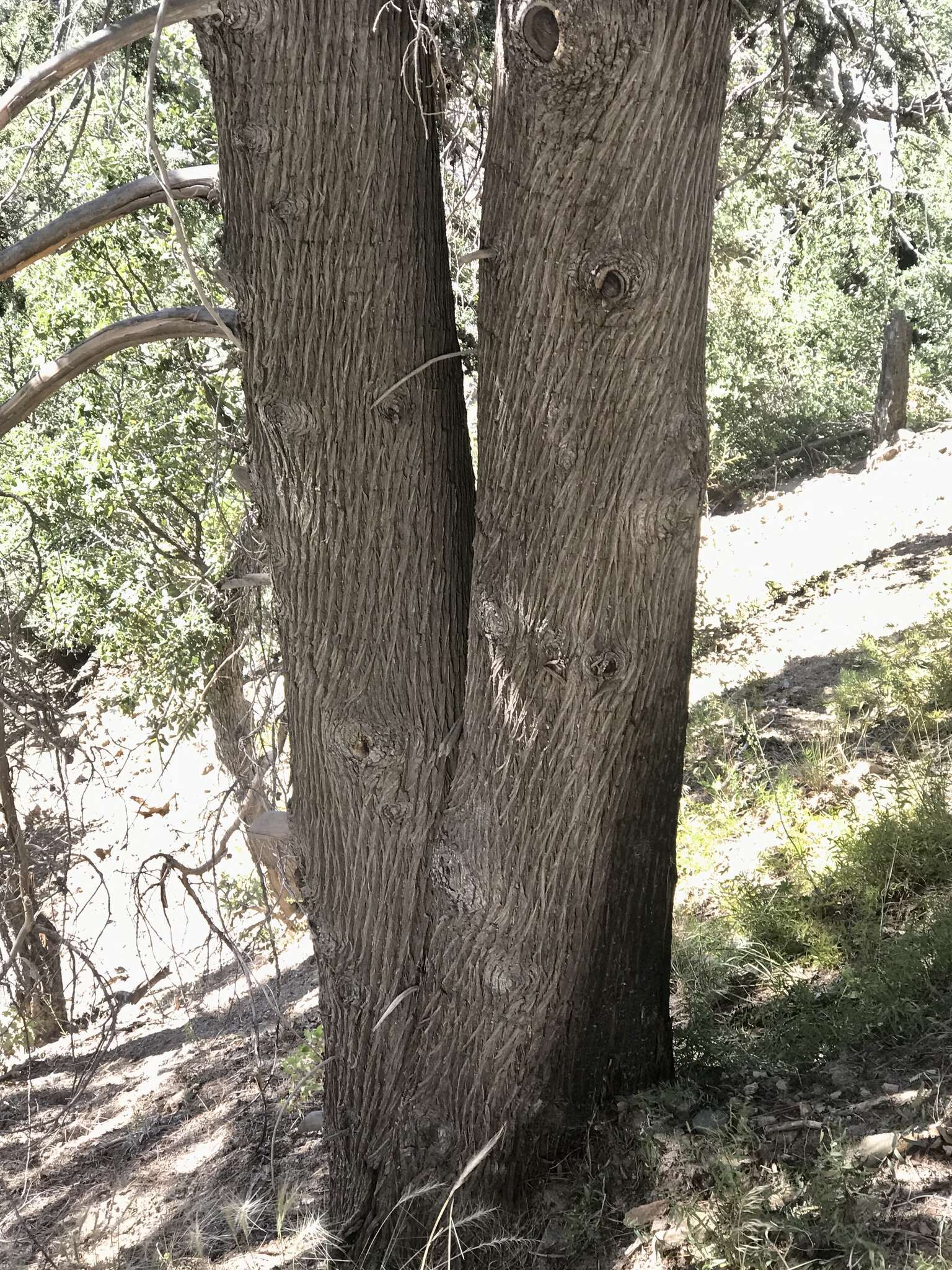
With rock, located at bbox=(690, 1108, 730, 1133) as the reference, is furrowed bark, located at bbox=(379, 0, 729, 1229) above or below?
above

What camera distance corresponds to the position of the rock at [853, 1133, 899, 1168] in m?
2.35

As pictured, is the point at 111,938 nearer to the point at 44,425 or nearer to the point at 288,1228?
the point at 44,425

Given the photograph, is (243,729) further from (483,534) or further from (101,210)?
(483,534)

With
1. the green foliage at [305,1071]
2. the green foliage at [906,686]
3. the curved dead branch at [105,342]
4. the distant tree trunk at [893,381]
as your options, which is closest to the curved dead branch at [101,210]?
the curved dead branch at [105,342]

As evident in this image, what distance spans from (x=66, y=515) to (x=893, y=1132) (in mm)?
6209

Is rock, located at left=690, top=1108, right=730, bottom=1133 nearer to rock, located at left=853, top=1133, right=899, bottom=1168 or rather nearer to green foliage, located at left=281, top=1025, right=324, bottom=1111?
rock, located at left=853, top=1133, right=899, bottom=1168

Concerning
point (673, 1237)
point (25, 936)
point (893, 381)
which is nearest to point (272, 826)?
point (25, 936)

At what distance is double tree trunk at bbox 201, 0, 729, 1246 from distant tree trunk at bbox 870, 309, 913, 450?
1179cm

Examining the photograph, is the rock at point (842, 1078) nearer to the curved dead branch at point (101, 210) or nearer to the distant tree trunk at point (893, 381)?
the curved dead branch at point (101, 210)

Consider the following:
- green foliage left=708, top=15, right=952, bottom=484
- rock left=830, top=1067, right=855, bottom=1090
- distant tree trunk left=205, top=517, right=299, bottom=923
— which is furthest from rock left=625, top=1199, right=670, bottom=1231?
green foliage left=708, top=15, right=952, bottom=484

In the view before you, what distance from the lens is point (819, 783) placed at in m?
4.62

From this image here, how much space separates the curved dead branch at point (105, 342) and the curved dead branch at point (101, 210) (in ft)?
0.91

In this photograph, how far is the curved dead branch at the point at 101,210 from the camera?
124 inches

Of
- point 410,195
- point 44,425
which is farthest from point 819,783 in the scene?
point 44,425
